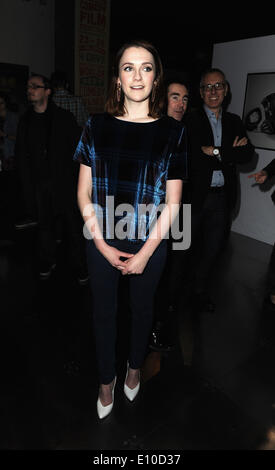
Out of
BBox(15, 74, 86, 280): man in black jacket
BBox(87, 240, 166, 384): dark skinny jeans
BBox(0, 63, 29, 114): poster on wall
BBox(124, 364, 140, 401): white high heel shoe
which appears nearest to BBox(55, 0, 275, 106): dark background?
BBox(0, 63, 29, 114): poster on wall

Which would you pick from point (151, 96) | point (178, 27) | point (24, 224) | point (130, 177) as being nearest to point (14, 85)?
point (24, 224)

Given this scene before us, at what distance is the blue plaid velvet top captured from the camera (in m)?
1.27

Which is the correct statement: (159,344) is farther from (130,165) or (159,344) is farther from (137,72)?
(137,72)

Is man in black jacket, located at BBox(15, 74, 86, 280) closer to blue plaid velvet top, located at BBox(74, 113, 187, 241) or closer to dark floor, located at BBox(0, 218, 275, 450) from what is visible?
dark floor, located at BBox(0, 218, 275, 450)

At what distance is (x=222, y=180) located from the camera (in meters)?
2.36

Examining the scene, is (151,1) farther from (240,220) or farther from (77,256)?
(77,256)

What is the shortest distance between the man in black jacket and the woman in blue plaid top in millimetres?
1297

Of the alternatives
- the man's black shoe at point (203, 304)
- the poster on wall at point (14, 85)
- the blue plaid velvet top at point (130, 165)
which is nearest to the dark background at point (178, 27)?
the poster on wall at point (14, 85)

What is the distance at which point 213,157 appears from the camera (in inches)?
90.4

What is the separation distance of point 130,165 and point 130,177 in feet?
0.14

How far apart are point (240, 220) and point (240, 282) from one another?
1353 millimetres

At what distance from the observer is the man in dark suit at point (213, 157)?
2.28m
